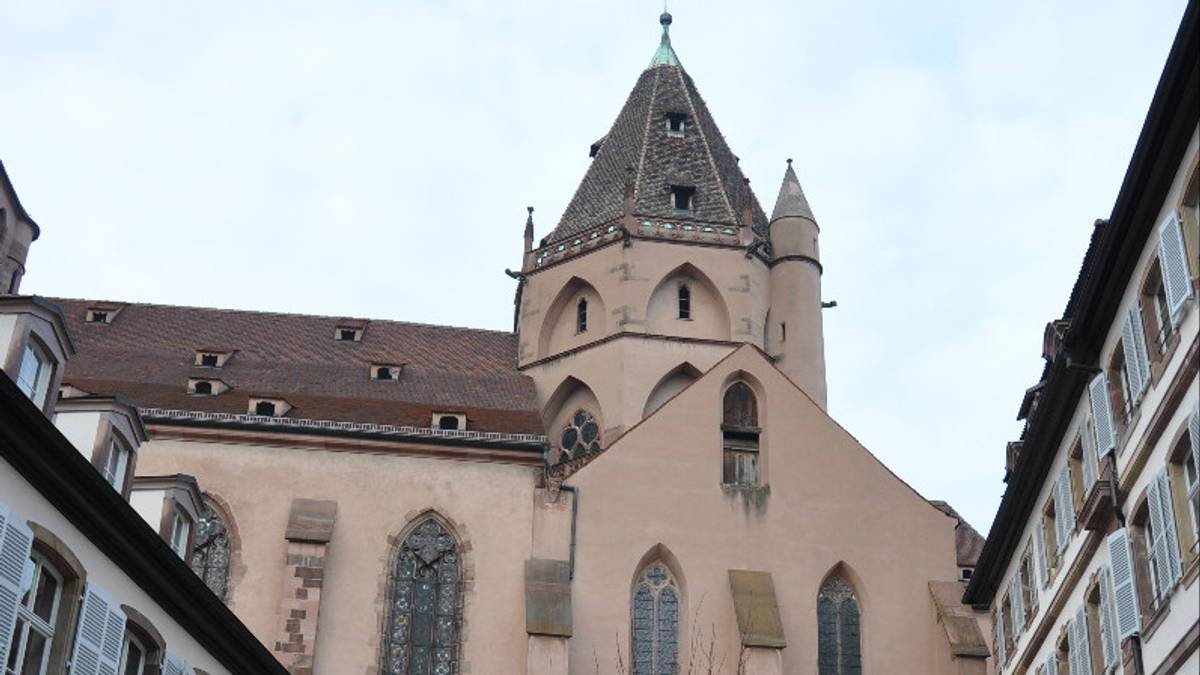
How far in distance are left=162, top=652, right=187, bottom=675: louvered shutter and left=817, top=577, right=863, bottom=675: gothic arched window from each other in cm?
1591

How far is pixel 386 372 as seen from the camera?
3662 cm

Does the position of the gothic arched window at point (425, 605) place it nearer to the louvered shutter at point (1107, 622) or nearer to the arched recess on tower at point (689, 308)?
the arched recess on tower at point (689, 308)

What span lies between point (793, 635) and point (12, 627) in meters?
19.9

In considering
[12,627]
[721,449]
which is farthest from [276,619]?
[12,627]

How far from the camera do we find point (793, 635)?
30812 millimetres

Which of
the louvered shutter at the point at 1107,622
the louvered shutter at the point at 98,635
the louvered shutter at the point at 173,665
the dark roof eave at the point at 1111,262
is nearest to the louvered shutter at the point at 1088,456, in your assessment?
the dark roof eave at the point at 1111,262

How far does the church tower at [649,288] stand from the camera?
37.2m

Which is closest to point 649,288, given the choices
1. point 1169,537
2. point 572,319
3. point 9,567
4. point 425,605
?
point 572,319

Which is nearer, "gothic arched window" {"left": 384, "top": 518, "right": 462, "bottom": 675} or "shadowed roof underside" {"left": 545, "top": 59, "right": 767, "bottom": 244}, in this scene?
"gothic arched window" {"left": 384, "top": 518, "right": 462, "bottom": 675}

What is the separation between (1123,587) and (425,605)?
57.1 ft

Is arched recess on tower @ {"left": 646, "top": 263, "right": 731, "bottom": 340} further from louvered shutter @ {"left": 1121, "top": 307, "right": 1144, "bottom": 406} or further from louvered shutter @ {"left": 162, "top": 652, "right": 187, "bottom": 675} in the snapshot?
louvered shutter @ {"left": 1121, "top": 307, "right": 1144, "bottom": 406}

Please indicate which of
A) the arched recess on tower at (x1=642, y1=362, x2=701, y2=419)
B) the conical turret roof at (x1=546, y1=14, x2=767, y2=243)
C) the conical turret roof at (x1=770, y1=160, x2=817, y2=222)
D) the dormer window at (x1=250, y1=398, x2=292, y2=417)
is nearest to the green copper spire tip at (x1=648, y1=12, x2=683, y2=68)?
the conical turret roof at (x1=546, y1=14, x2=767, y2=243)

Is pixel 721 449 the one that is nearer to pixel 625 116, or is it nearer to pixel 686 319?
pixel 686 319

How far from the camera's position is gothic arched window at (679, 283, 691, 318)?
126ft
